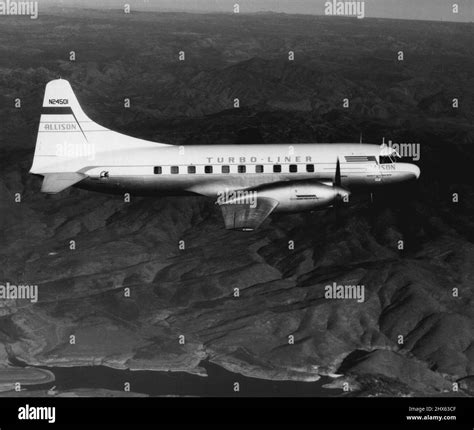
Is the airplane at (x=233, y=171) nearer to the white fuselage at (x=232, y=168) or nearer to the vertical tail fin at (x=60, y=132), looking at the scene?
the white fuselage at (x=232, y=168)

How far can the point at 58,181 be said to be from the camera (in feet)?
236

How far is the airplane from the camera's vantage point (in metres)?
67.5

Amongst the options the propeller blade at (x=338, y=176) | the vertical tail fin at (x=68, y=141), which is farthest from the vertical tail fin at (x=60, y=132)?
the propeller blade at (x=338, y=176)

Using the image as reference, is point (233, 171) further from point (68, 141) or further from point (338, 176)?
point (68, 141)

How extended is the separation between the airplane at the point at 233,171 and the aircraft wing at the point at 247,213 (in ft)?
0.26

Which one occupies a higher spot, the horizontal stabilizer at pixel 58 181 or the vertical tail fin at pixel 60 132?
the vertical tail fin at pixel 60 132

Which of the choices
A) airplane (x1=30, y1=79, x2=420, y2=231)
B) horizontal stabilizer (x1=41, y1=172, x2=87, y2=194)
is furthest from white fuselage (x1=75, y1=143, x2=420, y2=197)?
horizontal stabilizer (x1=41, y1=172, x2=87, y2=194)

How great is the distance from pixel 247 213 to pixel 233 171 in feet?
17.0

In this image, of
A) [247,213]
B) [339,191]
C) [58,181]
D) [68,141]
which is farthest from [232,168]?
[68,141]

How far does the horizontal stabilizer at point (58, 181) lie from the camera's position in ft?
231

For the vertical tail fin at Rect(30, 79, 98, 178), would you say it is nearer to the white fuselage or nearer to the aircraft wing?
the white fuselage

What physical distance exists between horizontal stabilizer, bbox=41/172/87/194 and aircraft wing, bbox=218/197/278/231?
1323 cm
